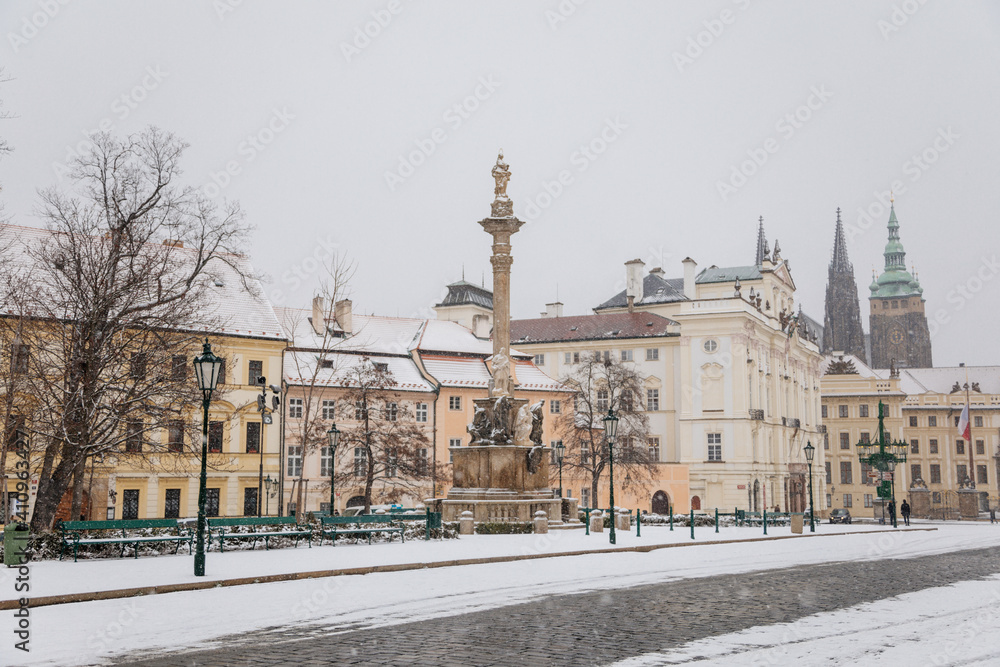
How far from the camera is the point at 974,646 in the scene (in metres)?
9.57

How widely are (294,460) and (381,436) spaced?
719cm

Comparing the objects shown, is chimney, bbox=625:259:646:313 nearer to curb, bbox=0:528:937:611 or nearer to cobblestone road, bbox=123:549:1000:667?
curb, bbox=0:528:937:611

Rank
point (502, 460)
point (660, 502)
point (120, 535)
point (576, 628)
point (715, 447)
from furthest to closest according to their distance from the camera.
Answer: point (660, 502)
point (715, 447)
point (502, 460)
point (120, 535)
point (576, 628)

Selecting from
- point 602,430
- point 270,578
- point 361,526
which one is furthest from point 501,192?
point 602,430

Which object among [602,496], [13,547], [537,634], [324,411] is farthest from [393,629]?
[602,496]

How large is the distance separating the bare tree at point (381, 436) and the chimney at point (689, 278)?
32.2m

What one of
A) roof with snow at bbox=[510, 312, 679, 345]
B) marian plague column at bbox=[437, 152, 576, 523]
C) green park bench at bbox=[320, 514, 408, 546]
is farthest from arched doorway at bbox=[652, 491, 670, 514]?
green park bench at bbox=[320, 514, 408, 546]

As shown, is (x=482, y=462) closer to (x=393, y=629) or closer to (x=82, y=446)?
(x=82, y=446)

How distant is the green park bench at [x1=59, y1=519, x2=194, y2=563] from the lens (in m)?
19.1

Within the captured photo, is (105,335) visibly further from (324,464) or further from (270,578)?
(324,464)

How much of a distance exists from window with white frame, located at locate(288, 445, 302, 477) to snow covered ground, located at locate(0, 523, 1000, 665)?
30.7 meters

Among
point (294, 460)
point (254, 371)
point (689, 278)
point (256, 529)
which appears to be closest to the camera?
point (256, 529)

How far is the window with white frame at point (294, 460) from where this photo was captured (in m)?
53.7

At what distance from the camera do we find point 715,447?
67.9 m
